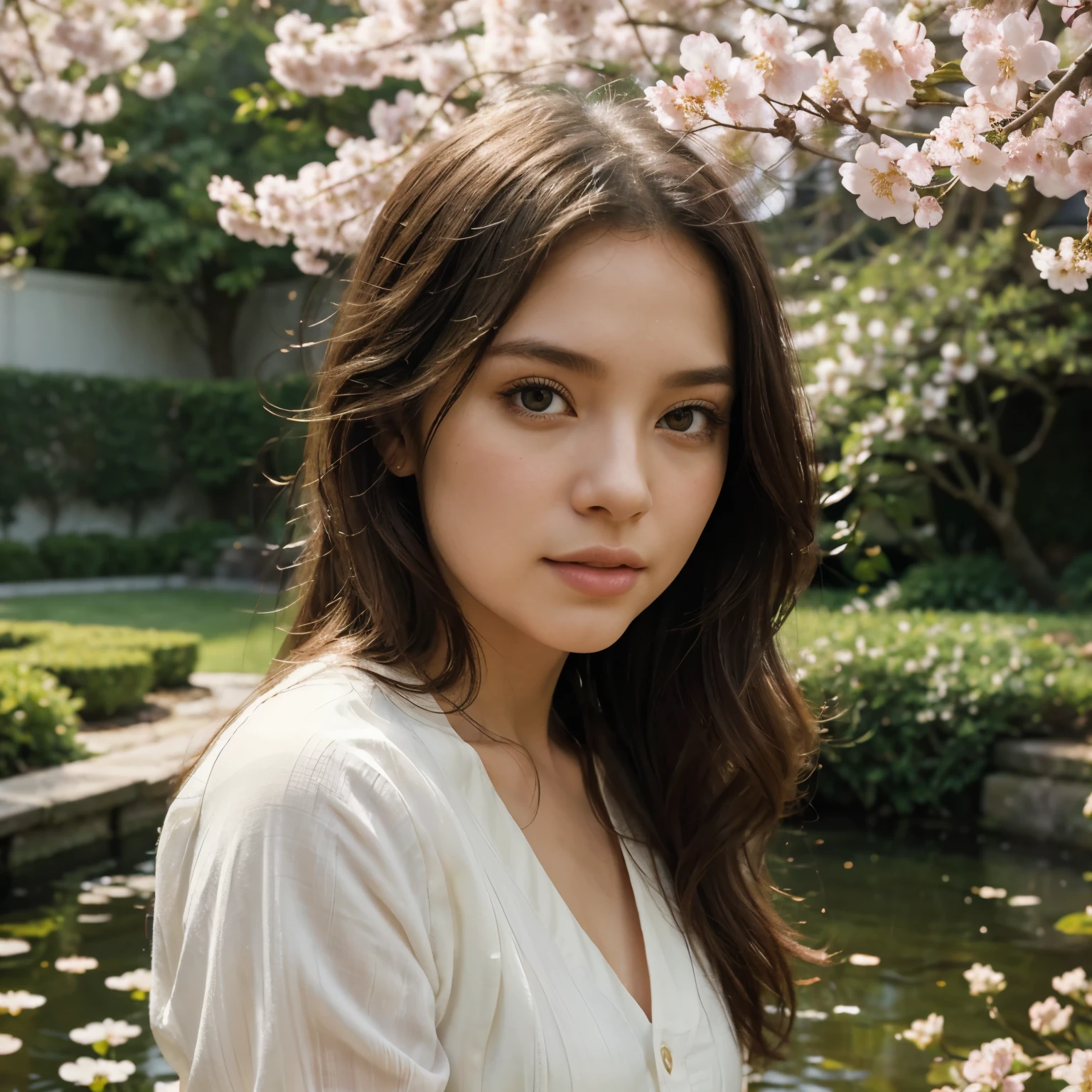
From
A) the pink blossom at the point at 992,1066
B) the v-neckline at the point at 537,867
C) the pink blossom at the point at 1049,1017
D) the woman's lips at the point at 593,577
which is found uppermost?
the woman's lips at the point at 593,577

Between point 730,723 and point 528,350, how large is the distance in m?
0.62

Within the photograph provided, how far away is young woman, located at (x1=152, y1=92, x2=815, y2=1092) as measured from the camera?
0.93 m

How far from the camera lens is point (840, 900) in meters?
3.83

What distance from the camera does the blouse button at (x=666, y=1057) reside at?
1.19m

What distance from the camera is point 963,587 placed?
8.55 metres

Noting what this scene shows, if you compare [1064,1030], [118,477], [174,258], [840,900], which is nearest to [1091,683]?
[840,900]

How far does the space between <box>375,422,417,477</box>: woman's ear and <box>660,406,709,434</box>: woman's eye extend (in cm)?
26

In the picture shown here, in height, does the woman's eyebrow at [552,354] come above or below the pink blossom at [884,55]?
below

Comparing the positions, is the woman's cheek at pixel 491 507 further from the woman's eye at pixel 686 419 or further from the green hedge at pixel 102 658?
the green hedge at pixel 102 658

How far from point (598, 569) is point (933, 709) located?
4.23 metres

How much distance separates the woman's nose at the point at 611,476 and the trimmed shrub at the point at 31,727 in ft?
13.7

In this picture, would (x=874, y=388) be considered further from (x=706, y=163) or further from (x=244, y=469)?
(x=244, y=469)

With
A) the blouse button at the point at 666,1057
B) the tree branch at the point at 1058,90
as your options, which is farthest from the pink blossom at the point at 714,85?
the blouse button at the point at 666,1057

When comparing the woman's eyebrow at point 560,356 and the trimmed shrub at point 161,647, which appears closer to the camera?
the woman's eyebrow at point 560,356
